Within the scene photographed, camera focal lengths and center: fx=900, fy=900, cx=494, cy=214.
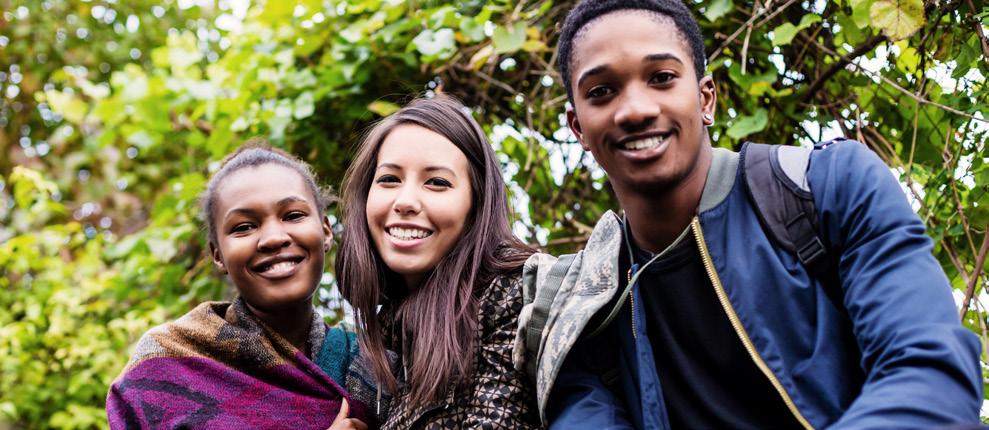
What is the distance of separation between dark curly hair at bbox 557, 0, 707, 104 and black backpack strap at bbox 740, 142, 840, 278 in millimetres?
253

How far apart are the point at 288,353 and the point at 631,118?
1.24 m

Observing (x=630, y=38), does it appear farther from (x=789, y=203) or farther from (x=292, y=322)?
(x=292, y=322)

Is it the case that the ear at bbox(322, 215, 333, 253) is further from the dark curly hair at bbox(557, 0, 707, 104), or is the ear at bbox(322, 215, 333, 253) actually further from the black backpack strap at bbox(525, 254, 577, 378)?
the dark curly hair at bbox(557, 0, 707, 104)

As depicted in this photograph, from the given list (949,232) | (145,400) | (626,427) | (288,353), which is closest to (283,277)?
(288,353)

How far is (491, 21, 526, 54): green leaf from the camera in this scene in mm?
2824

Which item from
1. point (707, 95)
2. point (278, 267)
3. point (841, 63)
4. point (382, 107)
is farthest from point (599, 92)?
point (382, 107)

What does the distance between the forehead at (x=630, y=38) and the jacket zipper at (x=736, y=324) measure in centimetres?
33

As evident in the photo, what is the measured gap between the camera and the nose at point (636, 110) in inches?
65.6

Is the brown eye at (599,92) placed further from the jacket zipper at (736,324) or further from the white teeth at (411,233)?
the white teeth at (411,233)

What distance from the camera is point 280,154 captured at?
271cm

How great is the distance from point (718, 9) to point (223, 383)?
165 cm

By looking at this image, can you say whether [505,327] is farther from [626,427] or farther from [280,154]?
[280,154]

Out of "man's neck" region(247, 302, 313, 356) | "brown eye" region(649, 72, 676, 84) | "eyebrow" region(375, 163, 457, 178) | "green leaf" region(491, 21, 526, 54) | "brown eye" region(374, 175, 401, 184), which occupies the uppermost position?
"green leaf" region(491, 21, 526, 54)

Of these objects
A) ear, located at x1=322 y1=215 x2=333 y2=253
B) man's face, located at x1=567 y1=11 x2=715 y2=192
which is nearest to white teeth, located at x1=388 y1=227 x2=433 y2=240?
ear, located at x1=322 y1=215 x2=333 y2=253
